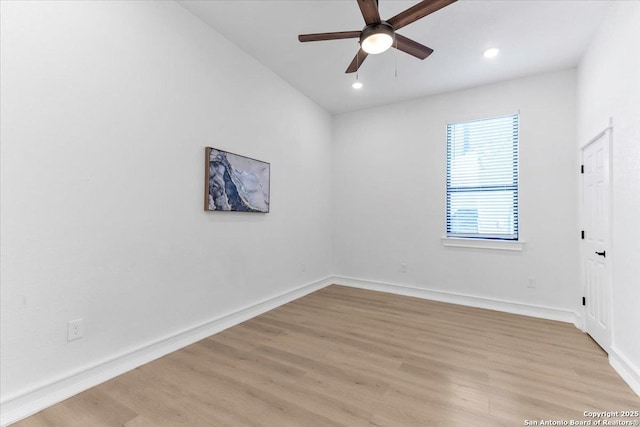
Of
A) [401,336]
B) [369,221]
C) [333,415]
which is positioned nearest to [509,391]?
Answer: [401,336]

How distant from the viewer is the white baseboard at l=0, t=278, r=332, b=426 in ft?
5.73

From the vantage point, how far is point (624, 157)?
232cm

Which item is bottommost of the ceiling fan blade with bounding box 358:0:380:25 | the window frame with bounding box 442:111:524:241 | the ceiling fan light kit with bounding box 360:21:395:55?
the window frame with bounding box 442:111:524:241

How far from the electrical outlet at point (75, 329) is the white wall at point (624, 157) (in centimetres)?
391

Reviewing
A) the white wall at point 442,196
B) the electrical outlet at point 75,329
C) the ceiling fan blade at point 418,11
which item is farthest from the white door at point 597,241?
the electrical outlet at point 75,329

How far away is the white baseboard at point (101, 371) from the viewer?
68.8 inches

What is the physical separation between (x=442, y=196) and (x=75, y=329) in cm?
438

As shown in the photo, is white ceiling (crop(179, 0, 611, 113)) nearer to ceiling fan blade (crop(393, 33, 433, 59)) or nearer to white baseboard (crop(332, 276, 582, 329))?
ceiling fan blade (crop(393, 33, 433, 59))

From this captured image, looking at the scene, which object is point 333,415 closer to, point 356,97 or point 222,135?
point 222,135

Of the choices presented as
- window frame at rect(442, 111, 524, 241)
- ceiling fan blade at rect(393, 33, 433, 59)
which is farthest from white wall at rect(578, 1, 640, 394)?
ceiling fan blade at rect(393, 33, 433, 59)

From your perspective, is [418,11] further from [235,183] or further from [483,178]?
[483,178]

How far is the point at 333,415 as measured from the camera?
1.79 m

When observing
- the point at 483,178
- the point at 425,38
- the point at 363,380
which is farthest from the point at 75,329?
the point at 483,178

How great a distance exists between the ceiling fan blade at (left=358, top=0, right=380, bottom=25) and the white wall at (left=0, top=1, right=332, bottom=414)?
1815mm
